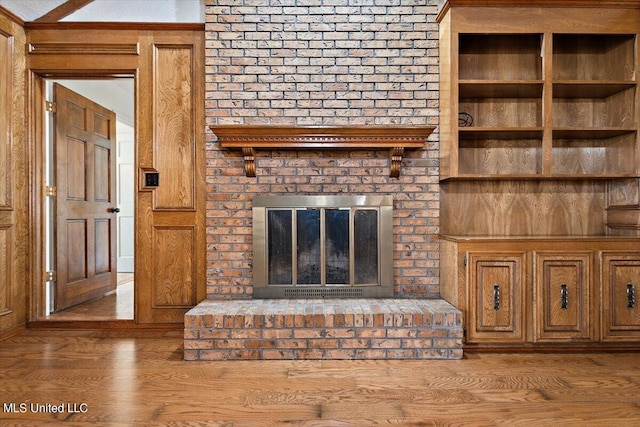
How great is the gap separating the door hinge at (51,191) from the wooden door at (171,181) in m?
0.79

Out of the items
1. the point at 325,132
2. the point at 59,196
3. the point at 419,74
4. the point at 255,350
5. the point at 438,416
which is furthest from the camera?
the point at 59,196

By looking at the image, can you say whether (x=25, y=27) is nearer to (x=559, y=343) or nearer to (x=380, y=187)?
(x=380, y=187)

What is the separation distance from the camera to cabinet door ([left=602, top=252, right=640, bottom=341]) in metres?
2.55

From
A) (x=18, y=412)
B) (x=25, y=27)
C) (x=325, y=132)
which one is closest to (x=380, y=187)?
(x=325, y=132)

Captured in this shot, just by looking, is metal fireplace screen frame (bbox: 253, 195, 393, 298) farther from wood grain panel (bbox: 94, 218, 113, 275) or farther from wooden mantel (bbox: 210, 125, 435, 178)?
wood grain panel (bbox: 94, 218, 113, 275)

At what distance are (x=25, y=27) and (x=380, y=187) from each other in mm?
2861

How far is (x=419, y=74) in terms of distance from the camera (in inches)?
116

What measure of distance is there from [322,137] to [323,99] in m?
0.36

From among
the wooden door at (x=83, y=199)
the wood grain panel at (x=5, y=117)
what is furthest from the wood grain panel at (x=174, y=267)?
the wood grain panel at (x=5, y=117)

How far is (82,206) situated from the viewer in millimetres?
3629

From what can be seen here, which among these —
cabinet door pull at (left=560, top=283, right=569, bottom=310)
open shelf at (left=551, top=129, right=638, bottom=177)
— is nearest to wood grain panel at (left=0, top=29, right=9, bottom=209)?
cabinet door pull at (left=560, top=283, right=569, bottom=310)

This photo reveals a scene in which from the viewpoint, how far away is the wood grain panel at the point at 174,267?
3037 mm

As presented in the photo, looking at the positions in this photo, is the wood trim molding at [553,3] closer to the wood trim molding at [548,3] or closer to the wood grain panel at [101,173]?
the wood trim molding at [548,3]

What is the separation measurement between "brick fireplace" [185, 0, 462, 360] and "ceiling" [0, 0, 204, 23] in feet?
0.69
